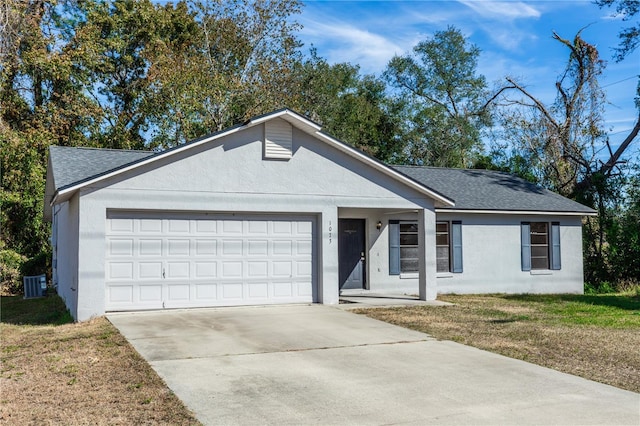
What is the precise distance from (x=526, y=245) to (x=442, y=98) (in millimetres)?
20573

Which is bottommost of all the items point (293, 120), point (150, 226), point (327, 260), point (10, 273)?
point (10, 273)

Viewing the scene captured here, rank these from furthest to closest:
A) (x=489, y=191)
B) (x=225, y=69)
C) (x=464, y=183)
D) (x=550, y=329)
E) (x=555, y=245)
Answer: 1. (x=225, y=69)
2. (x=464, y=183)
3. (x=489, y=191)
4. (x=555, y=245)
5. (x=550, y=329)

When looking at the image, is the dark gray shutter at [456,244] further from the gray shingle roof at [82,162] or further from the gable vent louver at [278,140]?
the gray shingle roof at [82,162]

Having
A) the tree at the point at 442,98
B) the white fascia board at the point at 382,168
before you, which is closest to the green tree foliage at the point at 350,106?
the tree at the point at 442,98

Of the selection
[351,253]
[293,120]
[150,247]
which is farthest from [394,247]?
[150,247]

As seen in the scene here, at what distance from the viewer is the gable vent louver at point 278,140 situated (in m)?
13.6

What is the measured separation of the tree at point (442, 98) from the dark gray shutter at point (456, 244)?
58.2 ft

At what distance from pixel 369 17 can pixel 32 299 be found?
45.5 feet

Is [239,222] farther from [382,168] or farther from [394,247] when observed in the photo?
[394,247]

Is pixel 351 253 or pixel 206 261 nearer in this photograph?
pixel 206 261

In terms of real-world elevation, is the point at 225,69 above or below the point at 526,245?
above

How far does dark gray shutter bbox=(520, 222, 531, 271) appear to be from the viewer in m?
18.9

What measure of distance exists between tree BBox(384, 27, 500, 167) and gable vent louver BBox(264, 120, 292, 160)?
2282 centimetres

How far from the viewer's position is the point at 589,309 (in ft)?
47.2
